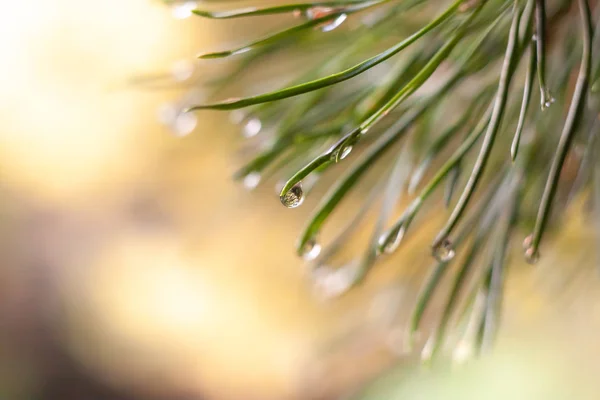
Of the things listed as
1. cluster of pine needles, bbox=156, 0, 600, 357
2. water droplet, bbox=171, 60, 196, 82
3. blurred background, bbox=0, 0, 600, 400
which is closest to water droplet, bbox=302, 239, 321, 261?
cluster of pine needles, bbox=156, 0, 600, 357

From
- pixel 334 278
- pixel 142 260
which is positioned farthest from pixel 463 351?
pixel 142 260

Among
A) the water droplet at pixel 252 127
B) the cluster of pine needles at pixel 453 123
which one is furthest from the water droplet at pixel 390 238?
the water droplet at pixel 252 127

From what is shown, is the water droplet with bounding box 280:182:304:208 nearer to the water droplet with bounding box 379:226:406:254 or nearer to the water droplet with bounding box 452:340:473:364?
the water droplet with bounding box 379:226:406:254

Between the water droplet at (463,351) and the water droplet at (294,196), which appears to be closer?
the water droplet at (294,196)

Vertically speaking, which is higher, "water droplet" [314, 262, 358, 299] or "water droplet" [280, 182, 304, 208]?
"water droplet" [314, 262, 358, 299]

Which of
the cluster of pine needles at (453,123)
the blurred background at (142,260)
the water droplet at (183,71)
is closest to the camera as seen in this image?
the cluster of pine needles at (453,123)

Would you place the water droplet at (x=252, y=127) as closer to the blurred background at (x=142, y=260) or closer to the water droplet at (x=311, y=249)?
the water droplet at (x=311, y=249)

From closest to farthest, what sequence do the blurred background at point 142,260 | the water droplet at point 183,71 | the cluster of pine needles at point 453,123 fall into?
the cluster of pine needles at point 453,123
the water droplet at point 183,71
the blurred background at point 142,260

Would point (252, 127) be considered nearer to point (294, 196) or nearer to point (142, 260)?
point (294, 196)
